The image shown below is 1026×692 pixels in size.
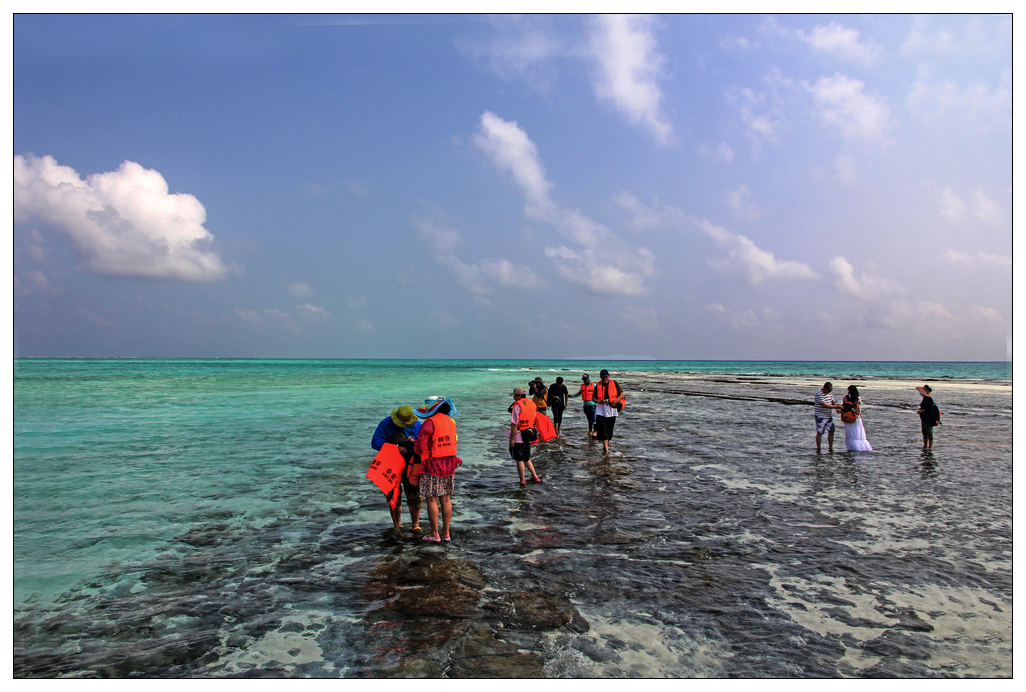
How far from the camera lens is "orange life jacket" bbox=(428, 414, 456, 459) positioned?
6723 millimetres

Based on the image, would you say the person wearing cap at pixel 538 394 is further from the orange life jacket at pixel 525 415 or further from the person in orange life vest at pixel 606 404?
the orange life jacket at pixel 525 415

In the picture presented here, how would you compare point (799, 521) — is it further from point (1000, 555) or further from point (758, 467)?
point (758, 467)

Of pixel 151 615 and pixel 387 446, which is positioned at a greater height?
pixel 387 446

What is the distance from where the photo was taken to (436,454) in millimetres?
6805

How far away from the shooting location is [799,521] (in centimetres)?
787

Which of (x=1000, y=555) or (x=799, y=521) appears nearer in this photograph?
(x=1000, y=555)

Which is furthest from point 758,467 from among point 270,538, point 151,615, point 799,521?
point 151,615

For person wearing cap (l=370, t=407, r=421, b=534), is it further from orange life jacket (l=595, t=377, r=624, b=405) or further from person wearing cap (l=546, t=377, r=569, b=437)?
person wearing cap (l=546, t=377, r=569, b=437)

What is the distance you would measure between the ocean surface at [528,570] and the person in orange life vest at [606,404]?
3.48 feet

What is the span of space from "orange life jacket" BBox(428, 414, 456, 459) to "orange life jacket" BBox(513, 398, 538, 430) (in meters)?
3.22

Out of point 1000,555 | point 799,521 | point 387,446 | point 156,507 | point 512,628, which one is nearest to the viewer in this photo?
point 512,628

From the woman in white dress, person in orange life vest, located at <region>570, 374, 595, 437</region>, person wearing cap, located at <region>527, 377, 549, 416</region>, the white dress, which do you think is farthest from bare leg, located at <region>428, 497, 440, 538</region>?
the white dress

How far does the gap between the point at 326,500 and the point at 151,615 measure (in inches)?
160

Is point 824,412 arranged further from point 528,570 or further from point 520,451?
point 528,570
